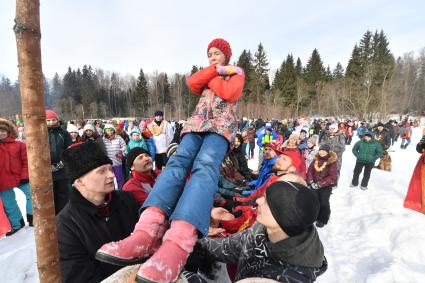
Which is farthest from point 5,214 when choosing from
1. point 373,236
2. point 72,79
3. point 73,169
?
point 72,79

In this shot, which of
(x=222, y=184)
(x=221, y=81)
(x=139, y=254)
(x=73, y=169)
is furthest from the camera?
(x=222, y=184)

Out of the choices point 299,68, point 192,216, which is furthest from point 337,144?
point 299,68

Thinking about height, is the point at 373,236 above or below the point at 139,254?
below

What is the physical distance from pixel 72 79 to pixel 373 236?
67.4m

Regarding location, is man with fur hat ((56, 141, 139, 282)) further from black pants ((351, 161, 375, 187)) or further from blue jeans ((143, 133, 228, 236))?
black pants ((351, 161, 375, 187))

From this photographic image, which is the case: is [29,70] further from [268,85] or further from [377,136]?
[268,85]

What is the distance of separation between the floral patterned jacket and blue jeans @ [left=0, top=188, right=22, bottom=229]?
4054 millimetres

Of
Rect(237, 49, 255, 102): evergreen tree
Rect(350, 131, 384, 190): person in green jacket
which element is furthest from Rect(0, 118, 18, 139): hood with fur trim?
Rect(237, 49, 255, 102): evergreen tree

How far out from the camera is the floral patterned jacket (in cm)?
182

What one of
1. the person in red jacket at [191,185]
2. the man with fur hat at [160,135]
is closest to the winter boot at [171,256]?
the person in red jacket at [191,185]

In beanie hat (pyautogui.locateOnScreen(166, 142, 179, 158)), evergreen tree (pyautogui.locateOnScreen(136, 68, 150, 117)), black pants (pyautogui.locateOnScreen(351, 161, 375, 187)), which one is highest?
evergreen tree (pyautogui.locateOnScreen(136, 68, 150, 117))

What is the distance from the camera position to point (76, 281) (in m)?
1.41

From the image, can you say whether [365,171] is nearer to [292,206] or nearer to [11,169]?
[292,206]

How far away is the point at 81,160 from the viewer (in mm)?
1801
